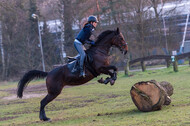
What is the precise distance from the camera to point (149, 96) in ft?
28.8

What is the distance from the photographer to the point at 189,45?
4091cm

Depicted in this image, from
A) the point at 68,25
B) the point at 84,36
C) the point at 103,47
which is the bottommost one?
the point at 103,47

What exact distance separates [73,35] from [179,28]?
1509 centimetres

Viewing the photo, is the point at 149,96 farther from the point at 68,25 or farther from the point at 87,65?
the point at 68,25

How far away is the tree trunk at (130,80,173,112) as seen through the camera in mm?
8695

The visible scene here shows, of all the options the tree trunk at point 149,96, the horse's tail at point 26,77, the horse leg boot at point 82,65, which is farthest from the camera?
the horse's tail at point 26,77

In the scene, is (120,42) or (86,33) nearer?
(86,33)

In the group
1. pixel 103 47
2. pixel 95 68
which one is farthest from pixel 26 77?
pixel 103 47

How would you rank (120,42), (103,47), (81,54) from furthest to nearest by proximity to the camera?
(103,47)
(120,42)
(81,54)

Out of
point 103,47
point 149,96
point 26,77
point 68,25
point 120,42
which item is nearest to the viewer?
point 149,96

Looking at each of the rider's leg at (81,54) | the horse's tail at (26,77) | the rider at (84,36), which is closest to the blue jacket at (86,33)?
the rider at (84,36)

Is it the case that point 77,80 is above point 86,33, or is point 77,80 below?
below

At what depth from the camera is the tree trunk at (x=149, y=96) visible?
8.70 m

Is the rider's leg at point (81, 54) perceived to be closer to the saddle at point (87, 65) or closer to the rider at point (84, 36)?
the rider at point (84, 36)
